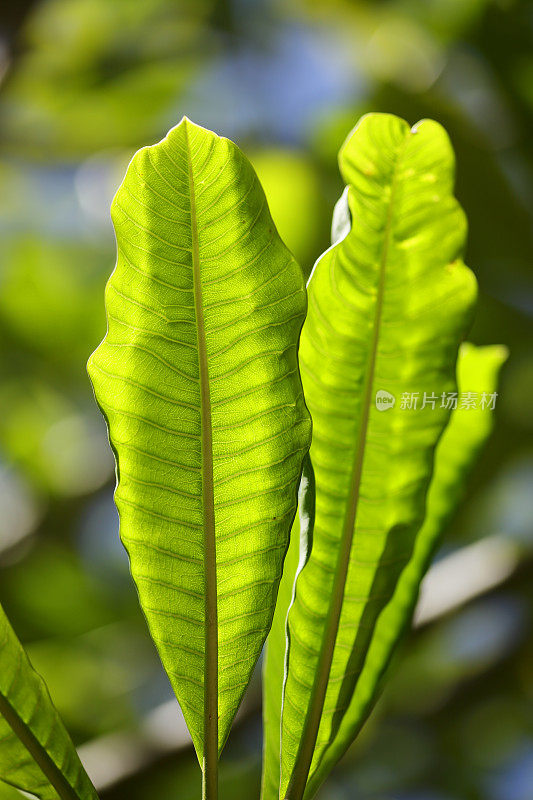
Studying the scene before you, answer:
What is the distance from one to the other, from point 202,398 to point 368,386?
0.11 meters

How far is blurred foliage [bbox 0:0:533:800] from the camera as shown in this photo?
1282 mm

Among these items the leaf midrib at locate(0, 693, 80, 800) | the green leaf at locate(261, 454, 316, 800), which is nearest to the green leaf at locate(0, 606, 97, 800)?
the leaf midrib at locate(0, 693, 80, 800)

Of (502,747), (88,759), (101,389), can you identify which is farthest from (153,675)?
(101,389)

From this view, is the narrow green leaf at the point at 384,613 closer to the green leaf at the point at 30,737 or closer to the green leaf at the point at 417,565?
the green leaf at the point at 417,565

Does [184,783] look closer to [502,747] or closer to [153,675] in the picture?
[153,675]

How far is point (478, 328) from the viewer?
4.30ft

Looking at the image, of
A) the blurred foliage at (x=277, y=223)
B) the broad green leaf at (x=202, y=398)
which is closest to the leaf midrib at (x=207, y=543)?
the broad green leaf at (x=202, y=398)

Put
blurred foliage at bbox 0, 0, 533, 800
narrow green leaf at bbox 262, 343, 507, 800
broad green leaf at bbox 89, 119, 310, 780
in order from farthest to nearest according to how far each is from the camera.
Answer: blurred foliage at bbox 0, 0, 533, 800 → narrow green leaf at bbox 262, 343, 507, 800 → broad green leaf at bbox 89, 119, 310, 780

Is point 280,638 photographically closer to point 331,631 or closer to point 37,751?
point 331,631

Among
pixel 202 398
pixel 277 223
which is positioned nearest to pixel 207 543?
pixel 202 398

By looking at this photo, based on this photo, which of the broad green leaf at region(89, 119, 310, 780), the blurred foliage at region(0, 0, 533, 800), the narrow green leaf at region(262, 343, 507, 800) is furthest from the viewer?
the blurred foliage at region(0, 0, 533, 800)

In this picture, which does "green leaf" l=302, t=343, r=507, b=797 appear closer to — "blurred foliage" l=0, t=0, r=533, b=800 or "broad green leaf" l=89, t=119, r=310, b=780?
"broad green leaf" l=89, t=119, r=310, b=780

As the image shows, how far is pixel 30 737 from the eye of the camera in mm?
385

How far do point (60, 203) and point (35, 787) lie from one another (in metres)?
A: 1.28
